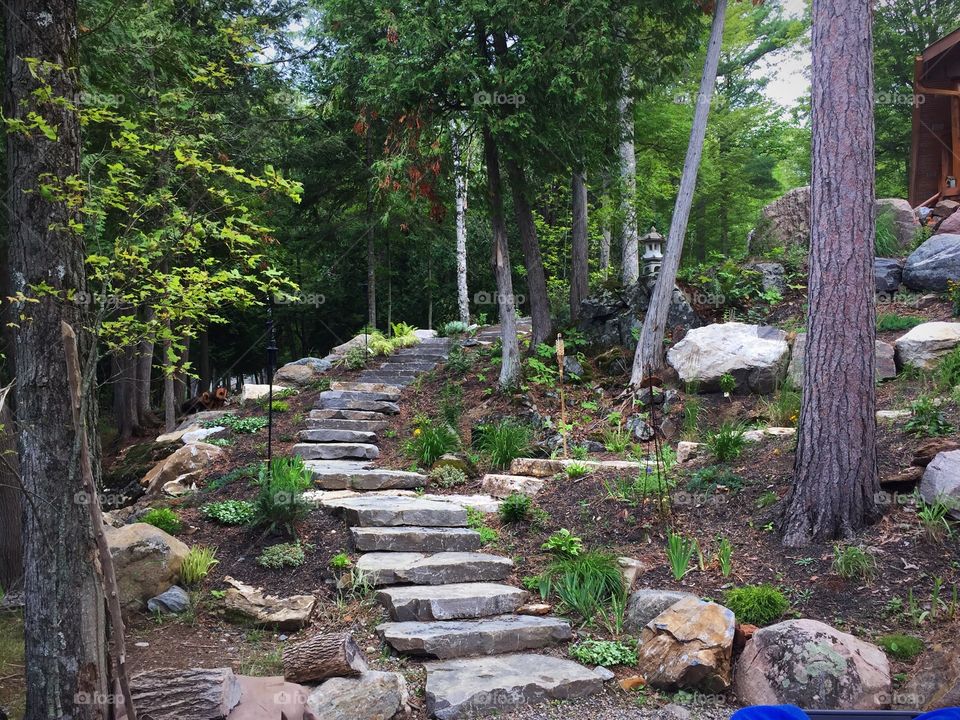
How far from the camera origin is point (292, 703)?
146 inches

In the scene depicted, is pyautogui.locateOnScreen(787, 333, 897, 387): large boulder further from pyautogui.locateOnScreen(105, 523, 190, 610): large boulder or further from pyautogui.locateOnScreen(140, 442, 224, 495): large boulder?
pyautogui.locateOnScreen(140, 442, 224, 495): large boulder

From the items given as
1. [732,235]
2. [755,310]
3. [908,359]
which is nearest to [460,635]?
[908,359]

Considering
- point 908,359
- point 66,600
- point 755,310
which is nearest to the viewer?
point 66,600

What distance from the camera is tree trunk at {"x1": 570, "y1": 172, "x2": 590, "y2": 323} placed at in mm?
12867

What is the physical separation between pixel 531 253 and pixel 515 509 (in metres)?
5.36

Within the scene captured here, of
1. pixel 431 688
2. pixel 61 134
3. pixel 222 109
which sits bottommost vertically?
pixel 431 688

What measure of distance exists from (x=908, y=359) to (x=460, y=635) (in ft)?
21.5

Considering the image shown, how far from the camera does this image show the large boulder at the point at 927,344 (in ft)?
27.0

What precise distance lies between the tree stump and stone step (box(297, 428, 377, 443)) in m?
5.38

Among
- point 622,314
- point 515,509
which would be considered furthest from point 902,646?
point 622,314

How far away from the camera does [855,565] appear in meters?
4.86

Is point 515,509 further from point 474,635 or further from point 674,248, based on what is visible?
point 674,248

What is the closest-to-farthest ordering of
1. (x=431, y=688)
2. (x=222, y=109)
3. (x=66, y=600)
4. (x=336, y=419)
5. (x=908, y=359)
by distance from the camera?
1. (x=66, y=600)
2. (x=431, y=688)
3. (x=908, y=359)
4. (x=336, y=419)
5. (x=222, y=109)

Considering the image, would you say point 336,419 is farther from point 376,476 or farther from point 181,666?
point 181,666
